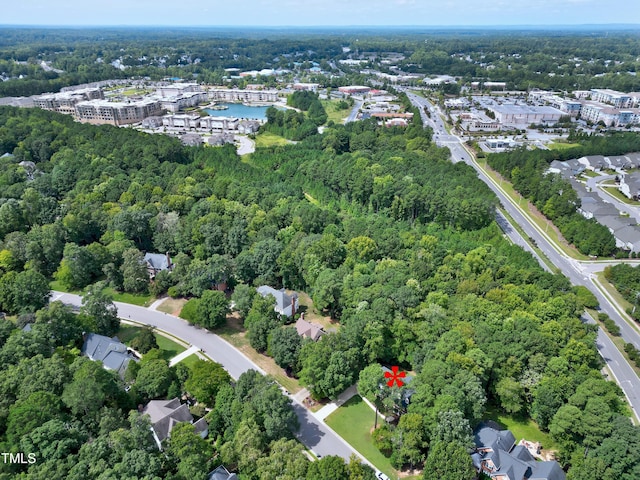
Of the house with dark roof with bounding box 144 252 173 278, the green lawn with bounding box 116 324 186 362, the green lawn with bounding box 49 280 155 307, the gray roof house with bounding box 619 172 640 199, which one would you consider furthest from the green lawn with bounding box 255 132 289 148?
the gray roof house with bounding box 619 172 640 199

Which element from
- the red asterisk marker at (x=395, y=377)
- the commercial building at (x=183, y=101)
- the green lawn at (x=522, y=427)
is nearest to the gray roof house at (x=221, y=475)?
the red asterisk marker at (x=395, y=377)

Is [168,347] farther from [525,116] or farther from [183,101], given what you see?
[183,101]

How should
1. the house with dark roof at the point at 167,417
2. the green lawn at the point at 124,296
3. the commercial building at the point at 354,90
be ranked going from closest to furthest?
the house with dark roof at the point at 167,417 < the green lawn at the point at 124,296 < the commercial building at the point at 354,90

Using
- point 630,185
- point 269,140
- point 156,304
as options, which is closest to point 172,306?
point 156,304

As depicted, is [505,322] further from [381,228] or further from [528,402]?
[381,228]

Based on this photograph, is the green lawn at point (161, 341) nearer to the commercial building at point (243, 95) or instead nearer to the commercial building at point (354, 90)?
the commercial building at point (243, 95)
